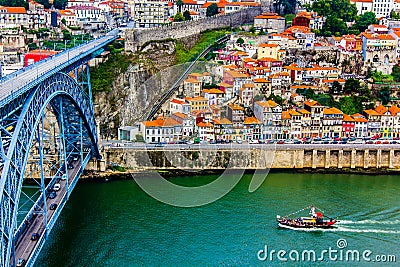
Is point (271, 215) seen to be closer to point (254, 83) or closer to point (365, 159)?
point (365, 159)

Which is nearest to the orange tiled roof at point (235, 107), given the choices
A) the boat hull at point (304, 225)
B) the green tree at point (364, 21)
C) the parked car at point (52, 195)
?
the boat hull at point (304, 225)

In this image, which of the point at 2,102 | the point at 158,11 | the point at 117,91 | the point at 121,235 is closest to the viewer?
the point at 2,102

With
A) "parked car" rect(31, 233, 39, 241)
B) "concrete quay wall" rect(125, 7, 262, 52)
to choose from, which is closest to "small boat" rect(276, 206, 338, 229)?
"parked car" rect(31, 233, 39, 241)

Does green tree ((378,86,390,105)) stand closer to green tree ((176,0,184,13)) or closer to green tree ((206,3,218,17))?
green tree ((206,3,218,17))

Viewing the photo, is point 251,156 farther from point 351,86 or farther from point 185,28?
point 185,28

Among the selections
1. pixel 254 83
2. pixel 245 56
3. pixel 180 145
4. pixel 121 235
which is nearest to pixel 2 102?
pixel 121 235

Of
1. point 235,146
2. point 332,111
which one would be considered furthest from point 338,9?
point 235,146
